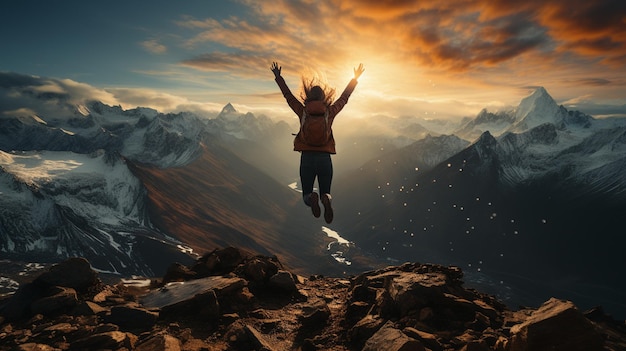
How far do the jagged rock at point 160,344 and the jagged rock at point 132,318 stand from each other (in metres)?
1.49

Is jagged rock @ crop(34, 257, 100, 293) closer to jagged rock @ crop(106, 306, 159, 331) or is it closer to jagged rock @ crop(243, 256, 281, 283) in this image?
jagged rock @ crop(106, 306, 159, 331)

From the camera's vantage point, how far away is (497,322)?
352 inches

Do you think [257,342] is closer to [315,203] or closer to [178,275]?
[315,203]

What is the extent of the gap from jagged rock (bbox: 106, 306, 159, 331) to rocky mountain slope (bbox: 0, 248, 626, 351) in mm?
26

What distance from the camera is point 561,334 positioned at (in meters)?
6.29

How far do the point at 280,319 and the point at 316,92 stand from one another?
675 centimetres

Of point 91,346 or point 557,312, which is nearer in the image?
point 557,312

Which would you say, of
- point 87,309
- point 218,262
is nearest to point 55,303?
point 87,309

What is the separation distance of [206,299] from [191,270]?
4854 millimetres

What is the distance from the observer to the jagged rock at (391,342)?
22.7 ft

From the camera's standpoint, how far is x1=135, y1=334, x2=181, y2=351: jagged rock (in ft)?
24.7

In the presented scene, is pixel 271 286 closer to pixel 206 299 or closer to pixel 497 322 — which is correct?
pixel 206 299

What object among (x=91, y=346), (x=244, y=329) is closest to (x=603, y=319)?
(x=244, y=329)

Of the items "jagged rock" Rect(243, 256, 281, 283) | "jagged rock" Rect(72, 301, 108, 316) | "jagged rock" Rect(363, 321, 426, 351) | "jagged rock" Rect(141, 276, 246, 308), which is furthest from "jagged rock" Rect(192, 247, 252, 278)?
"jagged rock" Rect(363, 321, 426, 351)
